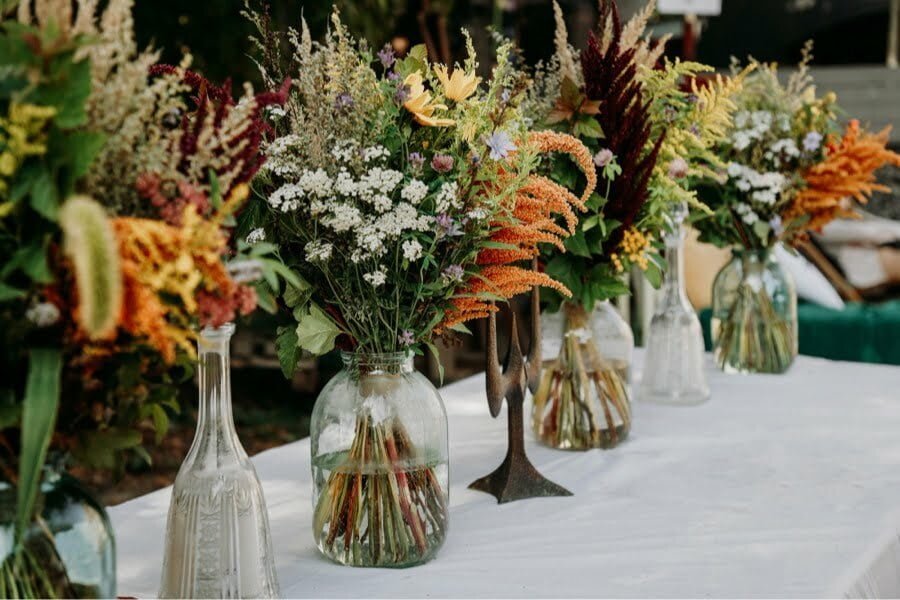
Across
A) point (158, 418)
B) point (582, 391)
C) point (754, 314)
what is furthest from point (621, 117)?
point (158, 418)

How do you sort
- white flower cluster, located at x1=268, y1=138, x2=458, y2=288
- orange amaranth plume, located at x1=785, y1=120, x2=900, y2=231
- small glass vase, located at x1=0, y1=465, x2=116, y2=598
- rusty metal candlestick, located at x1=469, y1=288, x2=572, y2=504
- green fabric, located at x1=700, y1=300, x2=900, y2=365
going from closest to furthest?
small glass vase, located at x1=0, y1=465, x2=116, y2=598 < white flower cluster, located at x1=268, y1=138, x2=458, y2=288 < rusty metal candlestick, located at x1=469, y1=288, x2=572, y2=504 < orange amaranth plume, located at x1=785, y1=120, x2=900, y2=231 < green fabric, located at x1=700, y1=300, x2=900, y2=365

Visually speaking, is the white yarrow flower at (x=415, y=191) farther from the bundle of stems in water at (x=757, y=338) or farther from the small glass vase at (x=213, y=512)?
the bundle of stems in water at (x=757, y=338)

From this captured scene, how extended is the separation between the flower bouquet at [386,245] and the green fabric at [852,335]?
106 inches

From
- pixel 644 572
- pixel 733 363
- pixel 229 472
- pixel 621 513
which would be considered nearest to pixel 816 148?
pixel 733 363

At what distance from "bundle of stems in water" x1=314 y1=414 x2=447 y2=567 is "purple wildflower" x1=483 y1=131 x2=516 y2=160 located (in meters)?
0.31

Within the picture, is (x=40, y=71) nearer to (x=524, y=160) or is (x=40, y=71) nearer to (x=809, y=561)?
(x=524, y=160)

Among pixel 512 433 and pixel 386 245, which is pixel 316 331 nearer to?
pixel 386 245

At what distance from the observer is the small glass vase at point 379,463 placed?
1.13 m

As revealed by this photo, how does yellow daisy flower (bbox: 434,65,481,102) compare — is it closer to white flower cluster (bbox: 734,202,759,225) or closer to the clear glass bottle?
the clear glass bottle

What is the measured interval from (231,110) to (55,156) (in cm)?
16

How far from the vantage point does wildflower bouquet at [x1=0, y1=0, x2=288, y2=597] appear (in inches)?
28.9

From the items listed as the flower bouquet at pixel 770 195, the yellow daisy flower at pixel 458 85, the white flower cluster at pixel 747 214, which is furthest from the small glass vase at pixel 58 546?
the white flower cluster at pixel 747 214

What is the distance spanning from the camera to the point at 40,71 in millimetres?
730

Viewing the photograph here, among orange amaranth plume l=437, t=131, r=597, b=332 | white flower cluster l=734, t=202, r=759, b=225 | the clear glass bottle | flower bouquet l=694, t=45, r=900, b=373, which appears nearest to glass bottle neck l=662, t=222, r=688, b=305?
the clear glass bottle
